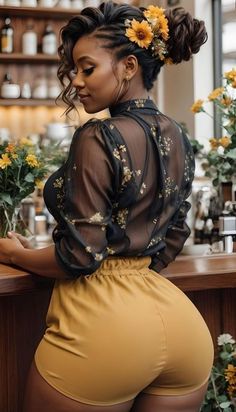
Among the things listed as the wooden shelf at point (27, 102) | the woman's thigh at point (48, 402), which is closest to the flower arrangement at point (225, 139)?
the woman's thigh at point (48, 402)

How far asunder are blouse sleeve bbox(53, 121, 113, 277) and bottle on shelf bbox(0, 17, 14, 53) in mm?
4268

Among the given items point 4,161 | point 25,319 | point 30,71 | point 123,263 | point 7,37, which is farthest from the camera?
point 30,71

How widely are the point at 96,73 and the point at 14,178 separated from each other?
758 millimetres

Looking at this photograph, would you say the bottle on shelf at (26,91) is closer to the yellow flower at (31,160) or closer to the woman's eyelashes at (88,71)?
the yellow flower at (31,160)

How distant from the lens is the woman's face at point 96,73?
4.40 feet

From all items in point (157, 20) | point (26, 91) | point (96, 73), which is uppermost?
point (157, 20)

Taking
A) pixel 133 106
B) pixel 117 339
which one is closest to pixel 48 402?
pixel 117 339

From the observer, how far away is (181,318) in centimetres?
135

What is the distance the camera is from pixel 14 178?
2021 mm

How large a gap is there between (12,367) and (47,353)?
0.47m

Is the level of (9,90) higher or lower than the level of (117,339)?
higher

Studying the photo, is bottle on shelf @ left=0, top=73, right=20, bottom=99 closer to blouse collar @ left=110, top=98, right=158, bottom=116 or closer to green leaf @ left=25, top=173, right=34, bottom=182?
green leaf @ left=25, top=173, right=34, bottom=182

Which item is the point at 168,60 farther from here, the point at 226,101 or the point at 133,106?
the point at 226,101

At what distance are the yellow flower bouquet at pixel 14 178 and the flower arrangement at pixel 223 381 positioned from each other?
29.1 inches
